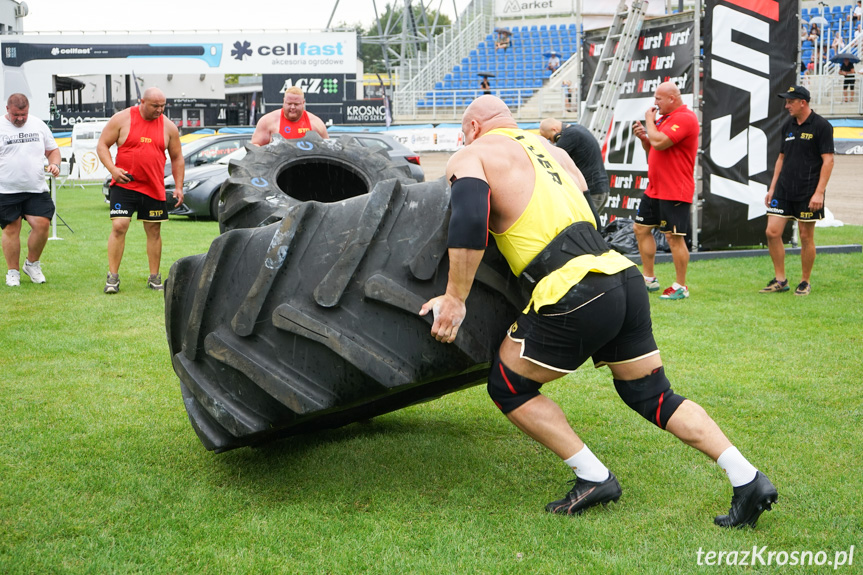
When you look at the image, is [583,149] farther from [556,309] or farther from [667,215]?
[556,309]

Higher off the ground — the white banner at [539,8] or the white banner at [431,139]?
the white banner at [539,8]

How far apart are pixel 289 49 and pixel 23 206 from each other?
1072 inches

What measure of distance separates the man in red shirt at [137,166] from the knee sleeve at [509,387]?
5.52m

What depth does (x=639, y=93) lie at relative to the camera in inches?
415

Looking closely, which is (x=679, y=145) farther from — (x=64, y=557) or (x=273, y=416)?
(x=64, y=557)

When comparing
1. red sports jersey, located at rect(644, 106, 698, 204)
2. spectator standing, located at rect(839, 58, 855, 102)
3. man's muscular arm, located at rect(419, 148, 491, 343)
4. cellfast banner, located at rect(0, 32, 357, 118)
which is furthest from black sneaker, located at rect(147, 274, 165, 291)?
cellfast banner, located at rect(0, 32, 357, 118)

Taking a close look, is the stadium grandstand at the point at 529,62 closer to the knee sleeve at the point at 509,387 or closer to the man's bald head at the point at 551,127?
the man's bald head at the point at 551,127

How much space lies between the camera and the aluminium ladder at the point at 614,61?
10.6m

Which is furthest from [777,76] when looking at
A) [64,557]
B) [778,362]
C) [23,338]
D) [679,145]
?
[64,557]

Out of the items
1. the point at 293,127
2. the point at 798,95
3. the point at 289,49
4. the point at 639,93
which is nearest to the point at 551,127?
the point at 798,95

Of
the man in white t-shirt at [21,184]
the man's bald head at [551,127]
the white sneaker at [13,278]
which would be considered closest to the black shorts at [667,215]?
the man's bald head at [551,127]

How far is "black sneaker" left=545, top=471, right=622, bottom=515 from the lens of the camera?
306 cm

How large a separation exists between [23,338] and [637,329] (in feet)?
15.0

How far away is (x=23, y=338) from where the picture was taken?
581 cm
